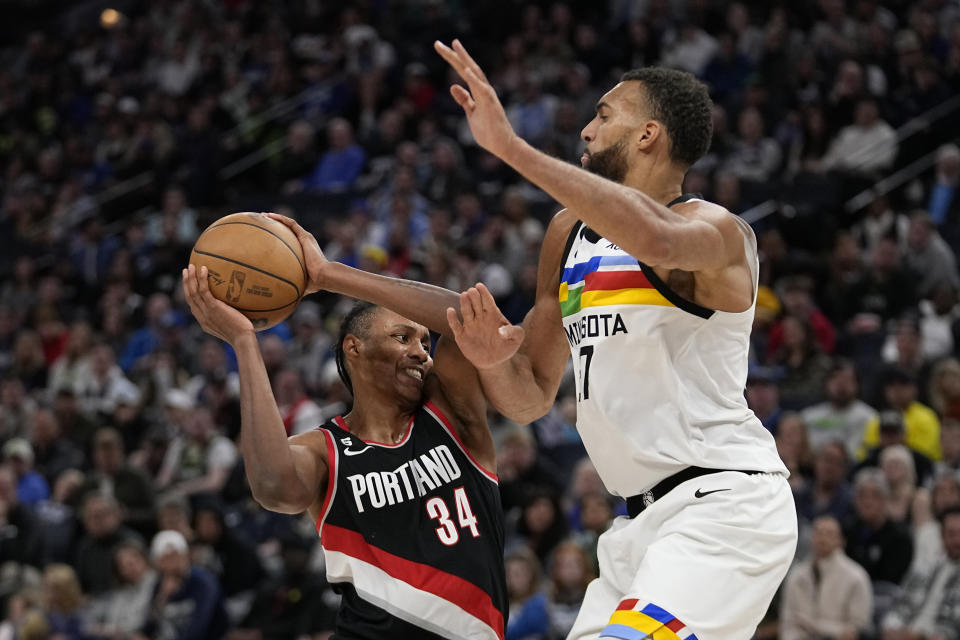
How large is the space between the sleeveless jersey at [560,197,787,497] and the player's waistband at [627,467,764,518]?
18 millimetres

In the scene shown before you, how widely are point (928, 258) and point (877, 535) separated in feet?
11.5

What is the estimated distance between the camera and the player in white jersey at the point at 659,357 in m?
3.71

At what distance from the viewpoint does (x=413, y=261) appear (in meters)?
12.8

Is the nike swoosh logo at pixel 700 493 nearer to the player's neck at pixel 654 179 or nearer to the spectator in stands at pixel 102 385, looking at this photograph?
the player's neck at pixel 654 179

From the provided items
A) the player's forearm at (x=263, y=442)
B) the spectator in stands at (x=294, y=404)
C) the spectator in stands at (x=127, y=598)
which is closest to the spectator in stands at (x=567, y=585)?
the spectator in stands at (x=294, y=404)

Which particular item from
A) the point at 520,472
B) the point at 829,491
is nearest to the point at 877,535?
the point at 829,491

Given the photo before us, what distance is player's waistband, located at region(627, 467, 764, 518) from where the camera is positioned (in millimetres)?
3961

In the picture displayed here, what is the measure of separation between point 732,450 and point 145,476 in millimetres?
8142

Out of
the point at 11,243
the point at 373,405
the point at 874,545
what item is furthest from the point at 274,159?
the point at 373,405

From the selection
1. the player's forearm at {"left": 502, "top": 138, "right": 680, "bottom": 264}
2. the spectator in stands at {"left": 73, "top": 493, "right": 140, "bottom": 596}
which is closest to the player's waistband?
the player's forearm at {"left": 502, "top": 138, "right": 680, "bottom": 264}

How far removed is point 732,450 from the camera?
397 centimetres

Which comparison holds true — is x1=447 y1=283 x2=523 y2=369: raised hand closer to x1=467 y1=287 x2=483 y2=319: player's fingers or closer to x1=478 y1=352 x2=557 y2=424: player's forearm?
x1=467 y1=287 x2=483 y2=319: player's fingers

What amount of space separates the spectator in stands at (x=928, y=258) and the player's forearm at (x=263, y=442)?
25.7 feet

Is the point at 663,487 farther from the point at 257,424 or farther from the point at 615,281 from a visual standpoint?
the point at 257,424
